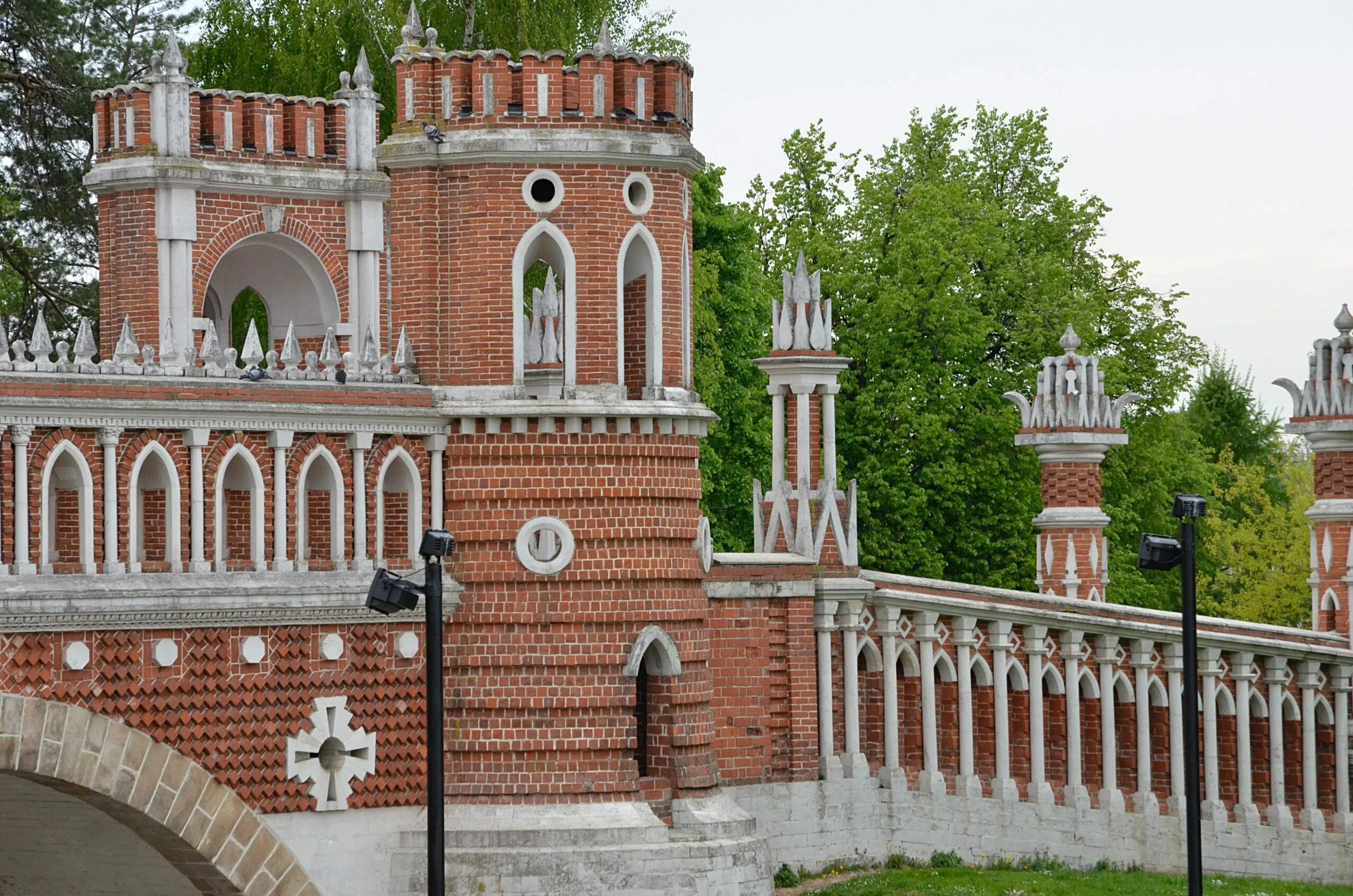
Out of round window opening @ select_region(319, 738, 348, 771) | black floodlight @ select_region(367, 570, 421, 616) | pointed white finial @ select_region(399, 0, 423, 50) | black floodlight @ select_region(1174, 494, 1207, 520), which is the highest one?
pointed white finial @ select_region(399, 0, 423, 50)

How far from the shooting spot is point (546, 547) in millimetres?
21219

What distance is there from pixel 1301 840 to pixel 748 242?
1666 cm

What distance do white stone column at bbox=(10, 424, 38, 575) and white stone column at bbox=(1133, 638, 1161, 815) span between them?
1309 cm

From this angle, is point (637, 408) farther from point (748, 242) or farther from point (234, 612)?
point (748, 242)

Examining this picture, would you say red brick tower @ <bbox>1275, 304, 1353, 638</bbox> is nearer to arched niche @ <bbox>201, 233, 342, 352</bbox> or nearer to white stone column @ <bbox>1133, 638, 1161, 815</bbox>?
white stone column @ <bbox>1133, 638, 1161, 815</bbox>

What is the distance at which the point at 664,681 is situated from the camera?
21.8m

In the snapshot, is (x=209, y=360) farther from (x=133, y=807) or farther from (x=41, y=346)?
(x=133, y=807)

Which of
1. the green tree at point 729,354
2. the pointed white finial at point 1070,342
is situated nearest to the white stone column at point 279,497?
the pointed white finial at point 1070,342

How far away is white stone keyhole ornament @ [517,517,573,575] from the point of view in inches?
831

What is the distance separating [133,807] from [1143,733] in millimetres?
12279

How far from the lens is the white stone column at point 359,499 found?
20.8 m

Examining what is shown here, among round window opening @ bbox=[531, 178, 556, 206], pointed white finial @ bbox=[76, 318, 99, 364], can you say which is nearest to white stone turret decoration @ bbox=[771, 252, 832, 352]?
round window opening @ bbox=[531, 178, 556, 206]

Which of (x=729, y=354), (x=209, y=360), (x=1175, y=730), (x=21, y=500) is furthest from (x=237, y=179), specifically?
(x=729, y=354)

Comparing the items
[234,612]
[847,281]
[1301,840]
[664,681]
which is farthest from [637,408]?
[847,281]
